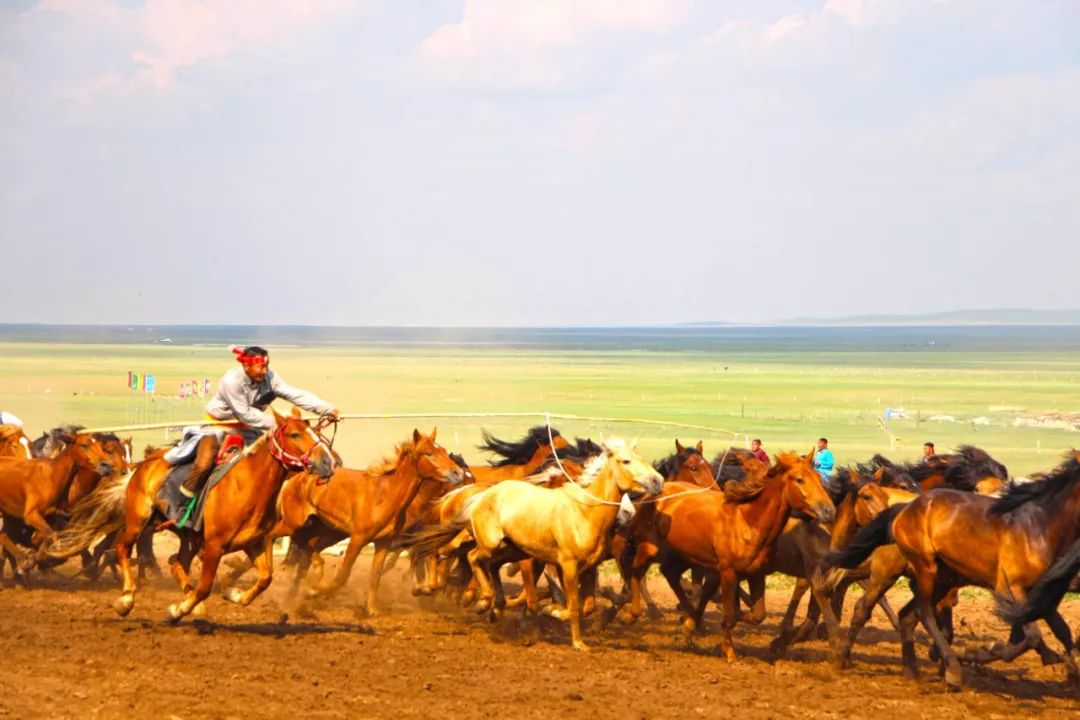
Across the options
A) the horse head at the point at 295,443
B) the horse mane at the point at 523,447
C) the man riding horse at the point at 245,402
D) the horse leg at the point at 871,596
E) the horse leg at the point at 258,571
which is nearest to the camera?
the horse leg at the point at 871,596

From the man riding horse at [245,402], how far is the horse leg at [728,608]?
11.4 ft

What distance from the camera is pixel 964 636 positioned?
1404cm

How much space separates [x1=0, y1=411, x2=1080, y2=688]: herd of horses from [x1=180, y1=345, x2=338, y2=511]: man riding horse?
22 cm

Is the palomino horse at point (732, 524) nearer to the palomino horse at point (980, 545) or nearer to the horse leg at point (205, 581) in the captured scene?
the palomino horse at point (980, 545)

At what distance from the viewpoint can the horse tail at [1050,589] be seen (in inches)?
386

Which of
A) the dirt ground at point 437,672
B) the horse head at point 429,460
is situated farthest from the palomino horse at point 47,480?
the horse head at point 429,460

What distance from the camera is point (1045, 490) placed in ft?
34.5

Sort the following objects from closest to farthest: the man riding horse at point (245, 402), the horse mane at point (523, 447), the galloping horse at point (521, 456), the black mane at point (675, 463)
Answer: the man riding horse at point (245, 402)
the black mane at point (675, 463)
the galloping horse at point (521, 456)
the horse mane at point (523, 447)

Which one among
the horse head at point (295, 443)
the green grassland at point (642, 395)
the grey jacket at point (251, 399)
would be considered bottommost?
the green grassland at point (642, 395)

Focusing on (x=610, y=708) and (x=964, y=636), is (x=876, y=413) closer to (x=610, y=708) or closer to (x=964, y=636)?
(x=964, y=636)

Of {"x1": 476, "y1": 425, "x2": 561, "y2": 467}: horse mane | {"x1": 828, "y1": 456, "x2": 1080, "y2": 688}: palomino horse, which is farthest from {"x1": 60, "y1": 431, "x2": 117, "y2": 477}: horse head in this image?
{"x1": 828, "y1": 456, "x2": 1080, "y2": 688}: palomino horse

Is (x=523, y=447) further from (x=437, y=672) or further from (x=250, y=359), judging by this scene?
(x=437, y=672)

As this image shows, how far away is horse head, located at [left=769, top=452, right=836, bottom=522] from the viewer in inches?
453

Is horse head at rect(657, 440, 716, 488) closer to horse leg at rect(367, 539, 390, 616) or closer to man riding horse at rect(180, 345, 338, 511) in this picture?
horse leg at rect(367, 539, 390, 616)
